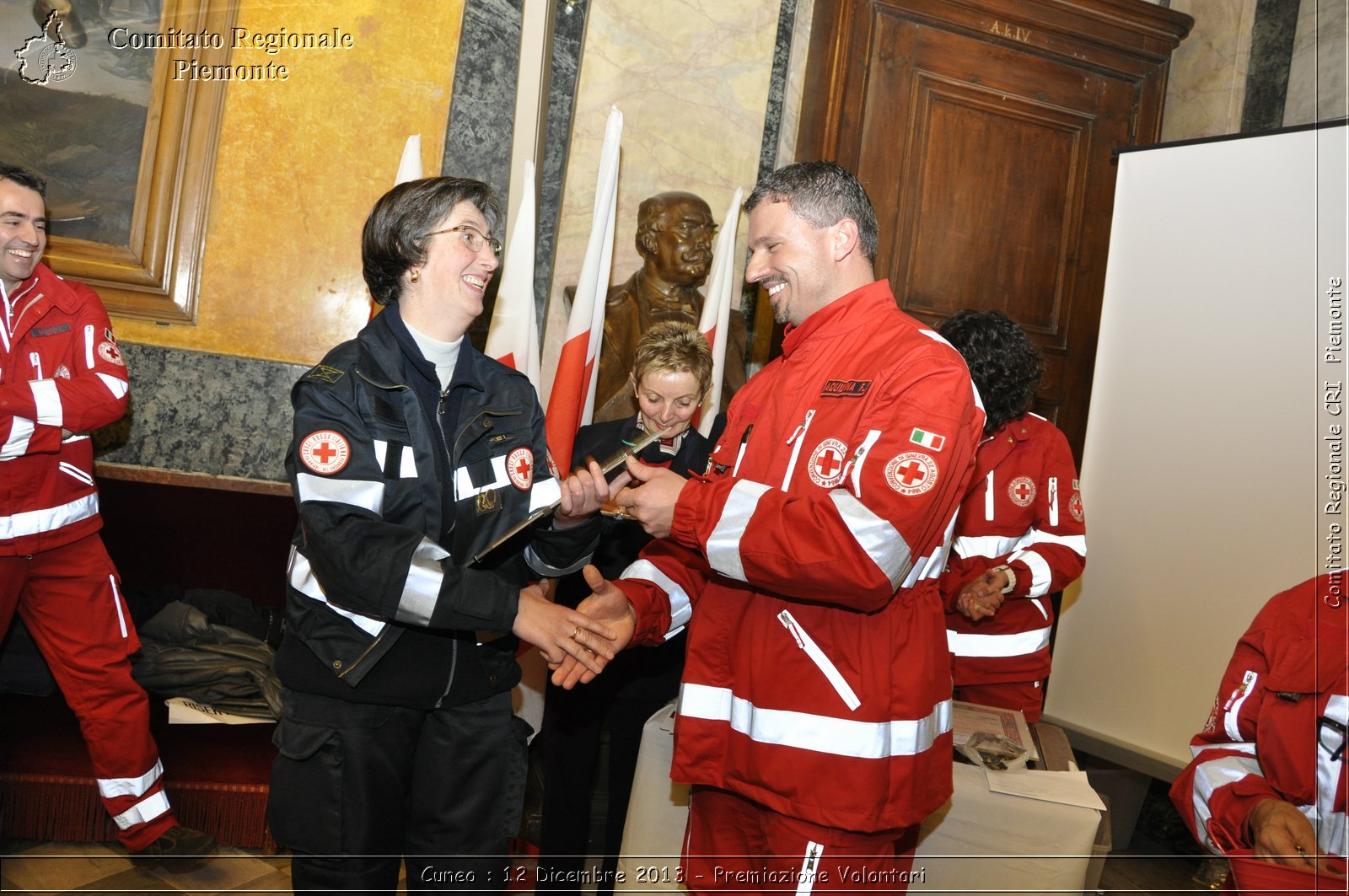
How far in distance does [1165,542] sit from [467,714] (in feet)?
6.42

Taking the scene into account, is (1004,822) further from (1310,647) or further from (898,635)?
(1310,647)

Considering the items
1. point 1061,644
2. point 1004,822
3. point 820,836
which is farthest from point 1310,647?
point 1061,644

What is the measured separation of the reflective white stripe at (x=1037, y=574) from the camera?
2.84 m

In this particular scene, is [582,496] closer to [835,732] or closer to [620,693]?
[835,732]

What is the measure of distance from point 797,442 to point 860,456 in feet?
0.53

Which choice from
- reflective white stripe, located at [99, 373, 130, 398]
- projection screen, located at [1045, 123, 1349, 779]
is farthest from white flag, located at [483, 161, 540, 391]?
projection screen, located at [1045, 123, 1349, 779]

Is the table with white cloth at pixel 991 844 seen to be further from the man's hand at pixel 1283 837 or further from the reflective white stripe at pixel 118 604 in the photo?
the reflective white stripe at pixel 118 604

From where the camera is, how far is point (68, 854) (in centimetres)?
295

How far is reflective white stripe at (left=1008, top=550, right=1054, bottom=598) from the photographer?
2838mm

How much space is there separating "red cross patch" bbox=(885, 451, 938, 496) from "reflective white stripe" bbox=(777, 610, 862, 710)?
0.32 m

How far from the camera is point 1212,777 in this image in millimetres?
1262

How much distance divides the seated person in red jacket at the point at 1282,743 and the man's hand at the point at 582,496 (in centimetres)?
113

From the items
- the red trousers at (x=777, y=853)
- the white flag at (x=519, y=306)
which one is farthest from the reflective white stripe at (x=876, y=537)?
the white flag at (x=519, y=306)

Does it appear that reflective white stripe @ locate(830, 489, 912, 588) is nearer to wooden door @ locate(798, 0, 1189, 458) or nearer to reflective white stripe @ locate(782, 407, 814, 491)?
reflective white stripe @ locate(782, 407, 814, 491)
